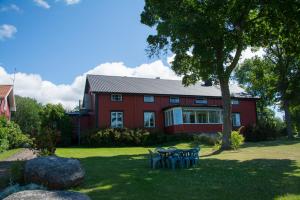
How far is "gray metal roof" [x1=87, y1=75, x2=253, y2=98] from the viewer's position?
1512 inches

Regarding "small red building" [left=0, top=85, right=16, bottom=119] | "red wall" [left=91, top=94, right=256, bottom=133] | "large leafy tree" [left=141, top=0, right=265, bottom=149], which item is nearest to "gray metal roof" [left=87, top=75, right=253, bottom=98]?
"red wall" [left=91, top=94, right=256, bottom=133]

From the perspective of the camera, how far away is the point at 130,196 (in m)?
8.80

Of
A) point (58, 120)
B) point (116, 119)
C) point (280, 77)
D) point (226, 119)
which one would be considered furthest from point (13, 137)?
point (280, 77)

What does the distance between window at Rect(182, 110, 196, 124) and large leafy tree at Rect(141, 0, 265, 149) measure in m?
13.3

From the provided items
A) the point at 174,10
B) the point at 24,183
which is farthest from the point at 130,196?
the point at 174,10

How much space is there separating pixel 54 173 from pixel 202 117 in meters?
31.1

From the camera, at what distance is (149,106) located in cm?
3962

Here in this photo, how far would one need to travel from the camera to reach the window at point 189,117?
38.2m

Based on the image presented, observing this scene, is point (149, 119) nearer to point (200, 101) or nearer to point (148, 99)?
point (148, 99)

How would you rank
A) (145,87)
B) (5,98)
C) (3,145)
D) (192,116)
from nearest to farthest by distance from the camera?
1. (3,145)
2. (5,98)
3. (192,116)
4. (145,87)

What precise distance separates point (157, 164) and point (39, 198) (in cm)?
915

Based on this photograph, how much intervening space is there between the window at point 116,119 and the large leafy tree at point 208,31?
13.9 meters

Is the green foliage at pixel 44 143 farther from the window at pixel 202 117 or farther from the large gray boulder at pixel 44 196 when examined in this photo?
the window at pixel 202 117

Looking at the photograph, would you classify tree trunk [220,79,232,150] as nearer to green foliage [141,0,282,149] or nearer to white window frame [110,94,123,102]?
green foliage [141,0,282,149]
